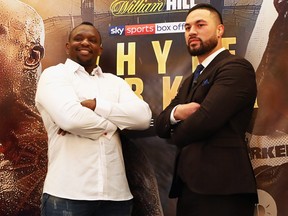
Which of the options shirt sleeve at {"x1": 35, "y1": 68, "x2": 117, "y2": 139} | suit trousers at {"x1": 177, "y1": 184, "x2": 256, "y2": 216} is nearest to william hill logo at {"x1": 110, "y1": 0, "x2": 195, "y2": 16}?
shirt sleeve at {"x1": 35, "y1": 68, "x2": 117, "y2": 139}

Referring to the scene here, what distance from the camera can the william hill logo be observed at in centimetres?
280

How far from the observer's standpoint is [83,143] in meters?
2.27

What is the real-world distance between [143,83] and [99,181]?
0.84 metres

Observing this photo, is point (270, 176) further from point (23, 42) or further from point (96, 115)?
point (23, 42)

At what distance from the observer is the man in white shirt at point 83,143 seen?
7.21 ft

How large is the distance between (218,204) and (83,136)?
0.79 metres

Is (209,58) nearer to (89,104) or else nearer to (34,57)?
(89,104)

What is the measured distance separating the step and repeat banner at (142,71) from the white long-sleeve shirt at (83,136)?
43 cm

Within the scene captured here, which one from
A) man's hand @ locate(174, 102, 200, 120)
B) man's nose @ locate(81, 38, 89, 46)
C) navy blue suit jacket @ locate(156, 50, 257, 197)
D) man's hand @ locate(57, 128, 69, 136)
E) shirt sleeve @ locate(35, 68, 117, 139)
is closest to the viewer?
navy blue suit jacket @ locate(156, 50, 257, 197)

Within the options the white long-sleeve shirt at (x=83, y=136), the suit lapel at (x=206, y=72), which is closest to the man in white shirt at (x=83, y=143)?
the white long-sleeve shirt at (x=83, y=136)

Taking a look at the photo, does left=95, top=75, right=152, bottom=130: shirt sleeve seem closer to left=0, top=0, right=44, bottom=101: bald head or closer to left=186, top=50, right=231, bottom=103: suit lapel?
left=186, top=50, right=231, bottom=103: suit lapel

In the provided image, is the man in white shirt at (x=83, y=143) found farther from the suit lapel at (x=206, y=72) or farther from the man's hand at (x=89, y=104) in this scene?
the suit lapel at (x=206, y=72)

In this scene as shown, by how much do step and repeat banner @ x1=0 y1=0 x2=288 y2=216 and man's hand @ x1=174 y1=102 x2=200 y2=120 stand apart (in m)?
0.65

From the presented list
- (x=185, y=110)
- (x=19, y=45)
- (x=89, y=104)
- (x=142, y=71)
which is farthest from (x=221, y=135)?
(x=19, y=45)
